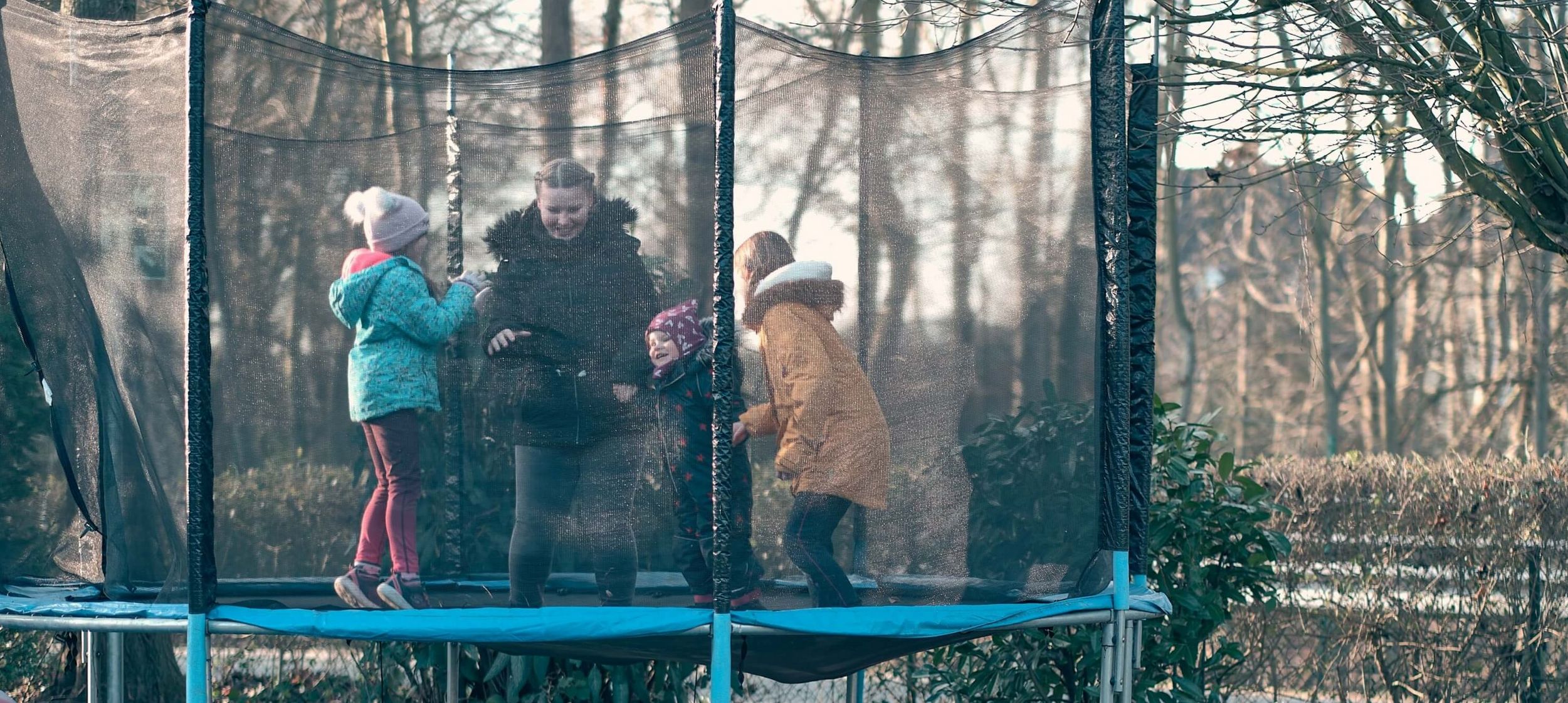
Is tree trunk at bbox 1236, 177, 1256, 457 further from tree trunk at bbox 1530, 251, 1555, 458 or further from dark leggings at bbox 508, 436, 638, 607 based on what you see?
dark leggings at bbox 508, 436, 638, 607

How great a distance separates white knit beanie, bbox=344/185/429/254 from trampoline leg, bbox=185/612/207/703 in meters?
1.15

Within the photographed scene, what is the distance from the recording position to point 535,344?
367cm

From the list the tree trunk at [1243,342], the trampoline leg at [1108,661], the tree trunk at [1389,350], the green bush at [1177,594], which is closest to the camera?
the trampoline leg at [1108,661]

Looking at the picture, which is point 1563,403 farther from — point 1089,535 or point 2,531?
point 2,531

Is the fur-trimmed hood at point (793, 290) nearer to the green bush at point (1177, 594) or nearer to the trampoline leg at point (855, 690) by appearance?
the green bush at point (1177, 594)

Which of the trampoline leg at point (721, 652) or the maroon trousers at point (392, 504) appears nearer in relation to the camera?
the trampoline leg at point (721, 652)

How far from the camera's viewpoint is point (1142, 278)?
4199 mm

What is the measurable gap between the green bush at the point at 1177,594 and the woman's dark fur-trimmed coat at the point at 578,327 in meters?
2.01

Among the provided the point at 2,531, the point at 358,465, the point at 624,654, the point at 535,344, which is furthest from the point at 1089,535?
the point at 2,531

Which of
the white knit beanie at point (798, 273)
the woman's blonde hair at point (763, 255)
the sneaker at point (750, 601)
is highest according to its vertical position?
the woman's blonde hair at point (763, 255)

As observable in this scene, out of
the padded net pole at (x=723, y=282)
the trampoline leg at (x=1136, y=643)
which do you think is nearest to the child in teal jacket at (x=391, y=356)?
the padded net pole at (x=723, y=282)

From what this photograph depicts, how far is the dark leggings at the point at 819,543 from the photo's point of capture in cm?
372

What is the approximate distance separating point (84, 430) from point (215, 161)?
0.96 m

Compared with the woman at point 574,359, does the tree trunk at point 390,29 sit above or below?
above
